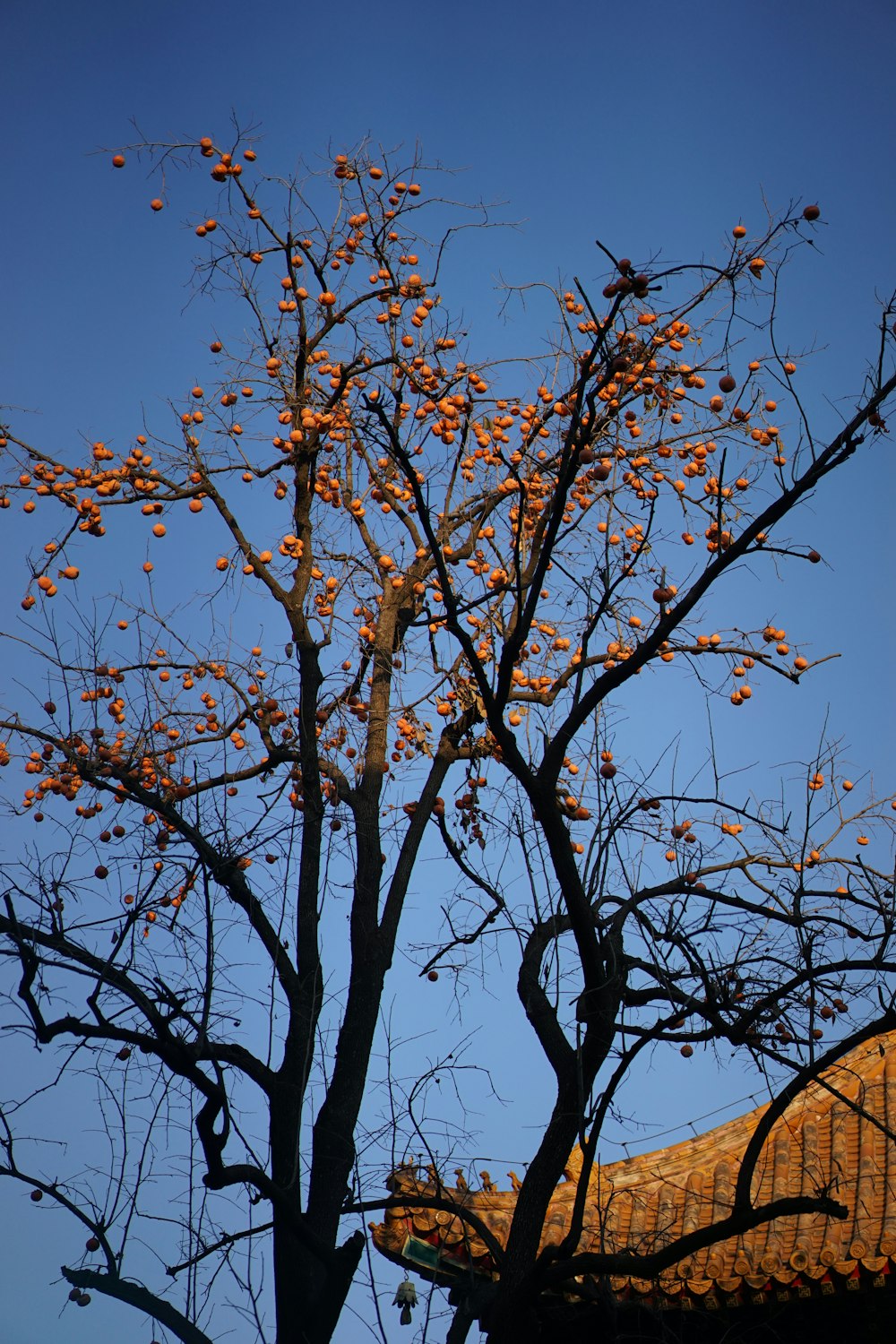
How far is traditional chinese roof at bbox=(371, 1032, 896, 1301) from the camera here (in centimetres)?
477

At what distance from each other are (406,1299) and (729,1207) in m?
1.14

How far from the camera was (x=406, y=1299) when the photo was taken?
3910mm

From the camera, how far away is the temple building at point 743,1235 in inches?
184

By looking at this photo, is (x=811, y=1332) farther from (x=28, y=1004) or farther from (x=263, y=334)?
(x=263, y=334)

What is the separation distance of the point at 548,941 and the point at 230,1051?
1.27m

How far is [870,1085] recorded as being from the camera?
20.0 ft

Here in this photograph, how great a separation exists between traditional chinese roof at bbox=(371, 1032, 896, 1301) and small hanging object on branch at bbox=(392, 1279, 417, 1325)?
0.93ft

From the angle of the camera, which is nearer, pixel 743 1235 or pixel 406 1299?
pixel 406 1299

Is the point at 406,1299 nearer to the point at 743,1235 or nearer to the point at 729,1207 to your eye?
the point at 729,1207

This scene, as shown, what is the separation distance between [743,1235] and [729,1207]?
882 millimetres

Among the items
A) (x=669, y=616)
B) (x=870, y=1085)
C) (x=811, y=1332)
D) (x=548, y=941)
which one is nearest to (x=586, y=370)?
(x=669, y=616)

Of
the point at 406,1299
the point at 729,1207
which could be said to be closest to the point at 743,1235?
the point at 729,1207

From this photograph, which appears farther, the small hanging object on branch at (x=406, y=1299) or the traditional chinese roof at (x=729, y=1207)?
the traditional chinese roof at (x=729, y=1207)

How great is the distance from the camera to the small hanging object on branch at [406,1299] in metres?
3.88
